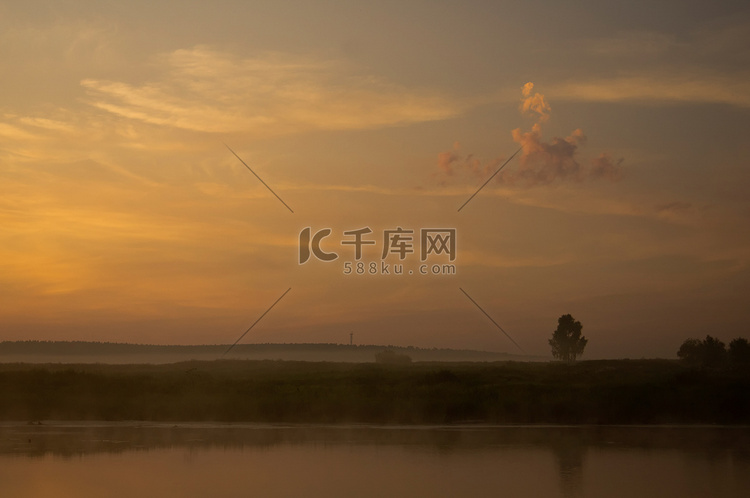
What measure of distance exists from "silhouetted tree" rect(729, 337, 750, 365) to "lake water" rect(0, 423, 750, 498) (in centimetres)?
6633

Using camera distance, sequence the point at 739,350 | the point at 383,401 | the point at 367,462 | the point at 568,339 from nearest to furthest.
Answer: the point at 367,462, the point at 383,401, the point at 739,350, the point at 568,339

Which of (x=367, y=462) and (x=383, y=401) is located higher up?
(x=383, y=401)

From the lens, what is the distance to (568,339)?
114688mm

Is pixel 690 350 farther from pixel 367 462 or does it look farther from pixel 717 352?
pixel 367 462

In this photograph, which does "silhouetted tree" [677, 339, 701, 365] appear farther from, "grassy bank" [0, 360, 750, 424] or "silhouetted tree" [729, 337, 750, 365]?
"grassy bank" [0, 360, 750, 424]

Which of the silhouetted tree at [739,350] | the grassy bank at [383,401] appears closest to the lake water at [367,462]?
the grassy bank at [383,401]

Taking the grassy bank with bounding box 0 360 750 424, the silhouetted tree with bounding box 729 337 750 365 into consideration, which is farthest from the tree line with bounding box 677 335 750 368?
the grassy bank with bounding box 0 360 750 424

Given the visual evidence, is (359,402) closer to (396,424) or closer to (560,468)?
(396,424)

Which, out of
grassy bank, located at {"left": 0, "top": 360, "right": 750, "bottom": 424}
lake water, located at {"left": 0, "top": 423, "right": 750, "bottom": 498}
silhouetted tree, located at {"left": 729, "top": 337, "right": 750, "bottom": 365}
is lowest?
lake water, located at {"left": 0, "top": 423, "right": 750, "bottom": 498}

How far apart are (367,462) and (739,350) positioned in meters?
82.9

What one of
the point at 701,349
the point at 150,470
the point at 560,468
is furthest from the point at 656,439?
the point at 701,349

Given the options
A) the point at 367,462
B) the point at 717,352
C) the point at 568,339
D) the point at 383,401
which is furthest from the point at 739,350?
the point at 367,462

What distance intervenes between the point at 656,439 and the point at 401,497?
14484mm

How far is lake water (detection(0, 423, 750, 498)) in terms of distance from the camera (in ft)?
55.8
